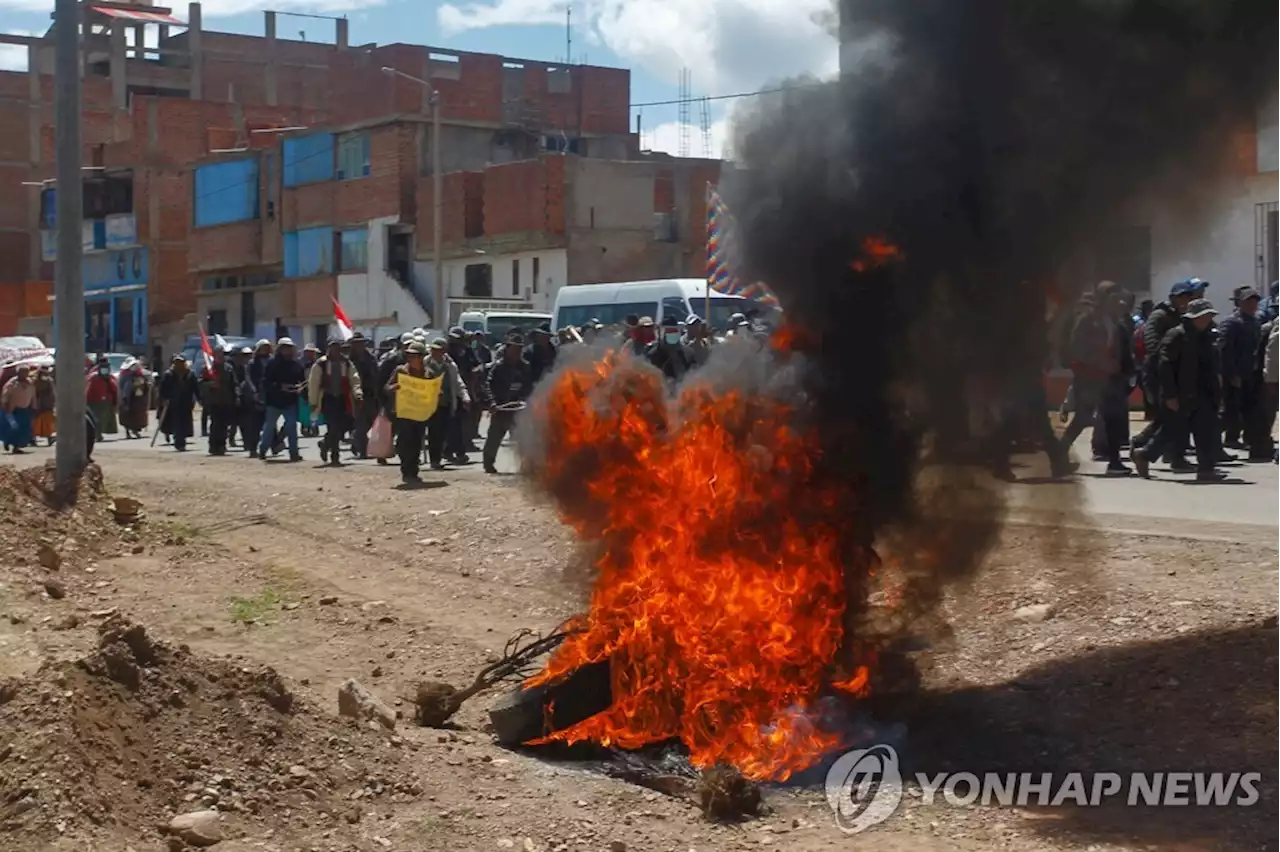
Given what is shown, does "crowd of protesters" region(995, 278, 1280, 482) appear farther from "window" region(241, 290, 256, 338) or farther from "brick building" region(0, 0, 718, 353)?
"window" region(241, 290, 256, 338)

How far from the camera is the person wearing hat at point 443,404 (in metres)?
16.8

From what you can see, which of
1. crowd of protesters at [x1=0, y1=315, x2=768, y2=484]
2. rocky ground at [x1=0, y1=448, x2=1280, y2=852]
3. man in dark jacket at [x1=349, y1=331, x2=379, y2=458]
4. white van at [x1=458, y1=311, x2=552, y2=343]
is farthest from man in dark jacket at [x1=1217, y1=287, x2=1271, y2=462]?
white van at [x1=458, y1=311, x2=552, y2=343]

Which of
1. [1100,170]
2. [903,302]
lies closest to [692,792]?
[903,302]

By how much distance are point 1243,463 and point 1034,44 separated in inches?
351

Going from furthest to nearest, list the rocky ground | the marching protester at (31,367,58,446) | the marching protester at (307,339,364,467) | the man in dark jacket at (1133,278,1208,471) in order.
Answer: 1. the marching protester at (31,367,58,446)
2. the marching protester at (307,339,364,467)
3. the man in dark jacket at (1133,278,1208,471)
4. the rocky ground

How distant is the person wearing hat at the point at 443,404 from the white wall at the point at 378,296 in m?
27.4

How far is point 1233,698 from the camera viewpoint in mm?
6633

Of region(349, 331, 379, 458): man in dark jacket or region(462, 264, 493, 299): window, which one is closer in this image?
region(349, 331, 379, 458): man in dark jacket

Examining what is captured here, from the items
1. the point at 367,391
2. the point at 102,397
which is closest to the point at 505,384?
the point at 367,391

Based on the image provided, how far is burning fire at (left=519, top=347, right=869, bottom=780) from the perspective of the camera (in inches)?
261

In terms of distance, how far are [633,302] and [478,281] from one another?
63.1ft

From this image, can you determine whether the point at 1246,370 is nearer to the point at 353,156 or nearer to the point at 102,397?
the point at 102,397

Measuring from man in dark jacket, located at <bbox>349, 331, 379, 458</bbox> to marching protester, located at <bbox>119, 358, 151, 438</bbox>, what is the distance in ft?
34.4

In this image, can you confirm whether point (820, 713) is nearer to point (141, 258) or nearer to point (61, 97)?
point (61, 97)
